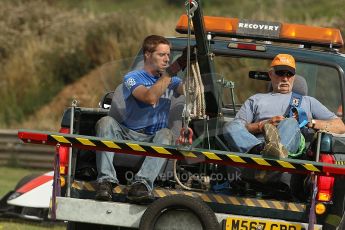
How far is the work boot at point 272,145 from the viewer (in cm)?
814

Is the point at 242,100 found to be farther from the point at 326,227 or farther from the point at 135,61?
the point at 326,227

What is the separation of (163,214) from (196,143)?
601mm

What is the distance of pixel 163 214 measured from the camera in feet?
26.9

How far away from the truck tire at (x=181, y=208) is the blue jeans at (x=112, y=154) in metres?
0.34

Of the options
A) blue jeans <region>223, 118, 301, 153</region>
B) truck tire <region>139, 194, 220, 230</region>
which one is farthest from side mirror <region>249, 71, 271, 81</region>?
truck tire <region>139, 194, 220, 230</region>

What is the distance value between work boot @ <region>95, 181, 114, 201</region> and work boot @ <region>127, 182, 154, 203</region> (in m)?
0.16

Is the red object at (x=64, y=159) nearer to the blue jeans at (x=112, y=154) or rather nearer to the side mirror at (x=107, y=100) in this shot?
the blue jeans at (x=112, y=154)

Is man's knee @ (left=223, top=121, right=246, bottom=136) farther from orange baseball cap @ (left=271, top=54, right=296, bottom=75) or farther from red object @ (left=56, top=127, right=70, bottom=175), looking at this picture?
red object @ (left=56, top=127, right=70, bottom=175)

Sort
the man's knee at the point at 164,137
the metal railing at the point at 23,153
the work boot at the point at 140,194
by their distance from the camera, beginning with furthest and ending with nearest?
the metal railing at the point at 23,153 → the man's knee at the point at 164,137 → the work boot at the point at 140,194

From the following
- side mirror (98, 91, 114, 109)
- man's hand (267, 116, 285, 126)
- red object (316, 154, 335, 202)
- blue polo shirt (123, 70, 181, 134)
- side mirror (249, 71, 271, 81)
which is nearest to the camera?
red object (316, 154, 335, 202)

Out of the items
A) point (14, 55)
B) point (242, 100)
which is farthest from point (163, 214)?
point (14, 55)

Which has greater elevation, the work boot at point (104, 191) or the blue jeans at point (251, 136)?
the blue jeans at point (251, 136)

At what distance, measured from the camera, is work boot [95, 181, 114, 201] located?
842cm

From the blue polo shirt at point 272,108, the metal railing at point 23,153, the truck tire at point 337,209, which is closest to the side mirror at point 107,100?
the blue polo shirt at point 272,108
